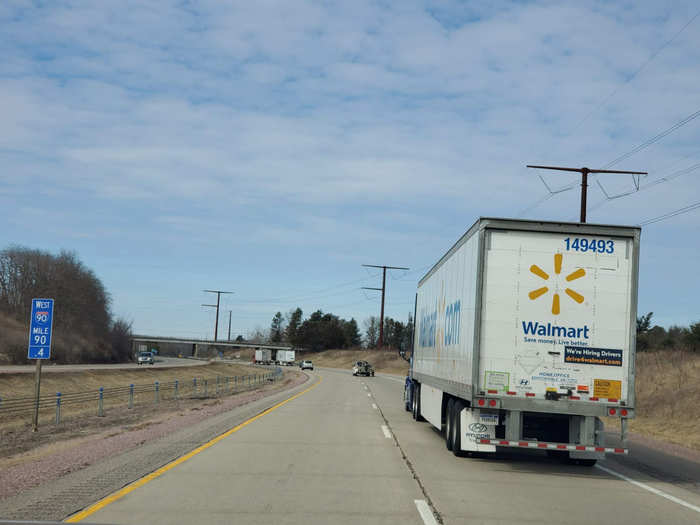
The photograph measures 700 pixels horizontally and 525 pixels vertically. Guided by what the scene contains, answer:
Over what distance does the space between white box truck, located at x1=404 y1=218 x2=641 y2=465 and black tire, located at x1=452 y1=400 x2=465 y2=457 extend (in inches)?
17.9

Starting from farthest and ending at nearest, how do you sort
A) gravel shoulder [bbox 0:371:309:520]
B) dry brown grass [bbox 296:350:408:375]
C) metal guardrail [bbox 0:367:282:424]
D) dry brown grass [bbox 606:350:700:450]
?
dry brown grass [bbox 296:350:408:375], metal guardrail [bbox 0:367:282:424], dry brown grass [bbox 606:350:700:450], gravel shoulder [bbox 0:371:309:520]

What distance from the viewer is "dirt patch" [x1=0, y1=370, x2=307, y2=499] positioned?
34.9 ft

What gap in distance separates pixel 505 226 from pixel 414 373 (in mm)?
11414

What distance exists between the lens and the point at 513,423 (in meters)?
12.5

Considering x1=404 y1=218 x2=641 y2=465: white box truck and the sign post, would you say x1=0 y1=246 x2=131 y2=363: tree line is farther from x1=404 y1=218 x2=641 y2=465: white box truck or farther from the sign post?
x1=404 y1=218 x2=641 y2=465: white box truck

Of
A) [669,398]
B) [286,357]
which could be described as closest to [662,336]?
[669,398]

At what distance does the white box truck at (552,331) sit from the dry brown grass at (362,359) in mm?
77424

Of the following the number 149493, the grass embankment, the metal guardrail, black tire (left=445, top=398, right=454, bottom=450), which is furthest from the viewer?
the grass embankment

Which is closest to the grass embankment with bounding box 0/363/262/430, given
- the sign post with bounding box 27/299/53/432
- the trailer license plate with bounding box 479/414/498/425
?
the sign post with bounding box 27/299/53/432

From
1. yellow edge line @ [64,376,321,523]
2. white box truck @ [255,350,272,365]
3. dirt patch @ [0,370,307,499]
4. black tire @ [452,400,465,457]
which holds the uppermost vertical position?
black tire @ [452,400,465,457]

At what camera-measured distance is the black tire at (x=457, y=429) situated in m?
13.5

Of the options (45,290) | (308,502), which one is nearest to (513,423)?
(308,502)

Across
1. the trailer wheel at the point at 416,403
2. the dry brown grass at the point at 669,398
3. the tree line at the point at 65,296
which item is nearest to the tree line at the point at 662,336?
the dry brown grass at the point at 669,398

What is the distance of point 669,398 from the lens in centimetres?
2644
